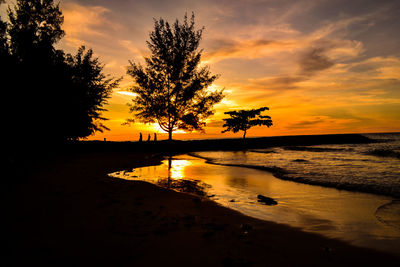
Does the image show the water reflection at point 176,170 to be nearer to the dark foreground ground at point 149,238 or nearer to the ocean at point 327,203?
the ocean at point 327,203

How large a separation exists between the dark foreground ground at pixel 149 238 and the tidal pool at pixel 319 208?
1.70 feet

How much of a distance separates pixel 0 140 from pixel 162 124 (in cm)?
1504

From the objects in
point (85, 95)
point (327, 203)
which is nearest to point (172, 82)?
point (85, 95)

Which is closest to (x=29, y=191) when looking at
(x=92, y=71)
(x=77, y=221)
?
(x=77, y=221)

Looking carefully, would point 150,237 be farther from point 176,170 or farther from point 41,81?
point 41,81

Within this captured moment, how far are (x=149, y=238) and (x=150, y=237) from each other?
0.04 metres

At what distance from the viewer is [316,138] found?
194 feet

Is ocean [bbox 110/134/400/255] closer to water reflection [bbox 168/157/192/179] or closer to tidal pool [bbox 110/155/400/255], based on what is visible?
tidal pool [bbox 110/155/400/255]

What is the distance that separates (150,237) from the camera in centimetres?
349

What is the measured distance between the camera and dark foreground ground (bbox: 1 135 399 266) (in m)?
2.87

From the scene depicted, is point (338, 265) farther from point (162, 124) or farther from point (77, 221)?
point (162, 124)

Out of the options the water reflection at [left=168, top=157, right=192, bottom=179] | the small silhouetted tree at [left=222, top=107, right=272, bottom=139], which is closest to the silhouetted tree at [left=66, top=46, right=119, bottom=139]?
the water reflection at [left=168, top=157, right=192, bottom=179]

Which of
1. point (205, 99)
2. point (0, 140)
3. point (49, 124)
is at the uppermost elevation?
point (205, 99)

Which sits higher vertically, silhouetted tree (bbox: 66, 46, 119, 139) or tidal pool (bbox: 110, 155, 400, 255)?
silhouetted tree (bbox: 66, 46, 119, 139)
